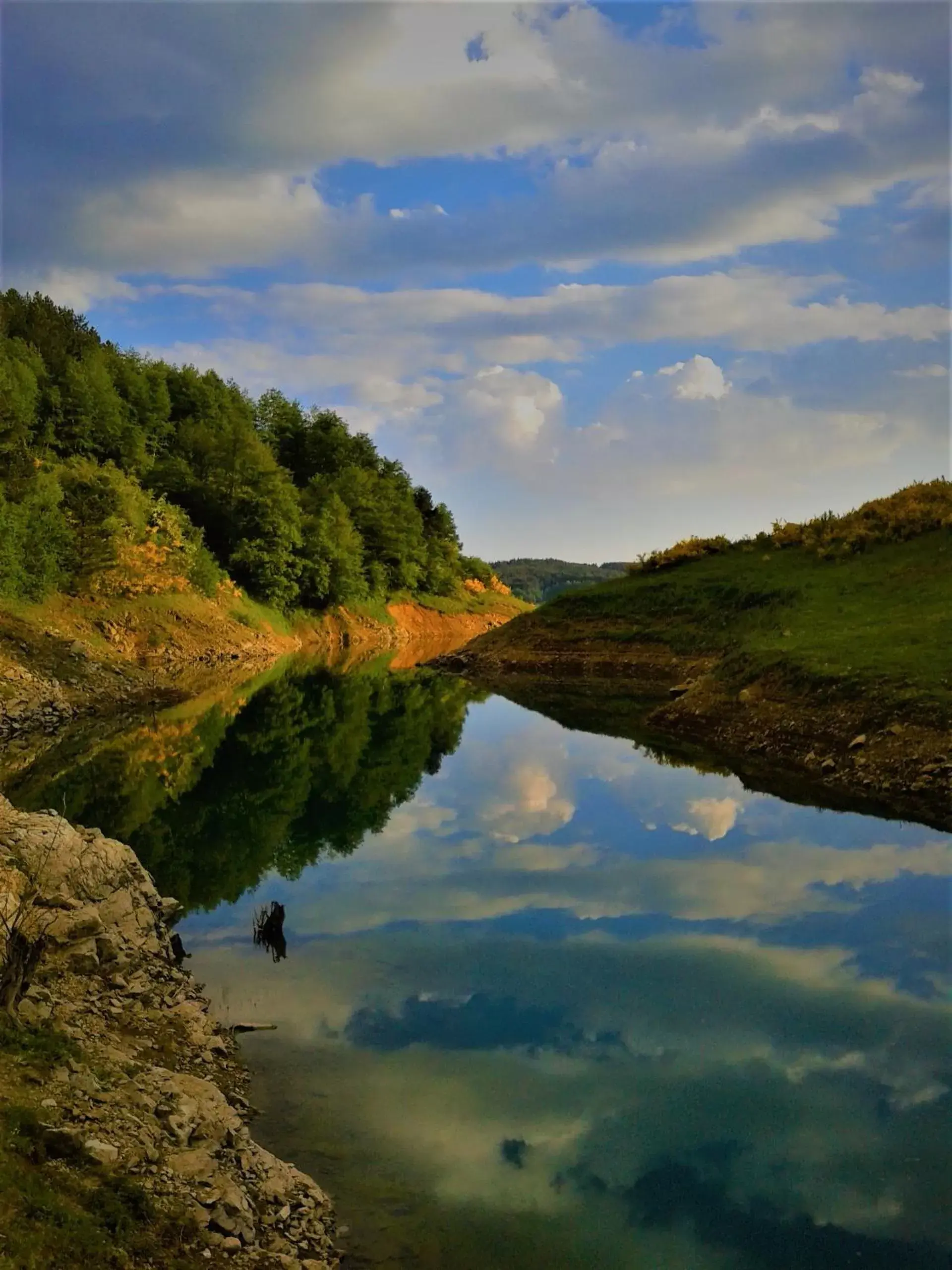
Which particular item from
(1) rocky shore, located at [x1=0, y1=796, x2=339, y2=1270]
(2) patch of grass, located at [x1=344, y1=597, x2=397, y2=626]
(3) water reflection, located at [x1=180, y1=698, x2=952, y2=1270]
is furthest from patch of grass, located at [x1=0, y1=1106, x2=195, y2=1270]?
(2) patch of grass, located at [x1=344, y1=597, x2=397, y2=626]

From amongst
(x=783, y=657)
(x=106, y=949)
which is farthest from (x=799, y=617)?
(x=106, y=949)

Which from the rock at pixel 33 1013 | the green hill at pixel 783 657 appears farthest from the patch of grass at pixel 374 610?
the rock at pixel 33 1013

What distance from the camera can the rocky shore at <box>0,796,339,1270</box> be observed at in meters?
8.66

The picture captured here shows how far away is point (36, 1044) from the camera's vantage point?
1051 centimetres

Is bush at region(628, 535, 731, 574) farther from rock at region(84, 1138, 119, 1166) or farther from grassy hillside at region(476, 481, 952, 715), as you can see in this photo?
rock at region(84, 1138, 119, 1166)

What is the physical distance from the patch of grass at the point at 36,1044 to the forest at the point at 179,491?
50.9m

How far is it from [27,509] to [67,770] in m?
33.2

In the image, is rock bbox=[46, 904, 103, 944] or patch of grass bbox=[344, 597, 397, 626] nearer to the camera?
rock bbox=[46, 904, 103, 944]

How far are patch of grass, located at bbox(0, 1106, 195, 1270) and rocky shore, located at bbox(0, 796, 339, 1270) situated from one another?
83mm

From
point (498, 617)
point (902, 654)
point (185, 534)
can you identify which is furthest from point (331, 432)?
point (902, 654)

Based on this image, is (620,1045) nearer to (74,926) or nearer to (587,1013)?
(587,1013)

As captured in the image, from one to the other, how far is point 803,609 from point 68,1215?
4898 centimetres

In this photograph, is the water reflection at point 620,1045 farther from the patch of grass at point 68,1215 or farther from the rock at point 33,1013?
the rock at point 33,1013

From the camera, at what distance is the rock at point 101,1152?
8609 millimetres
